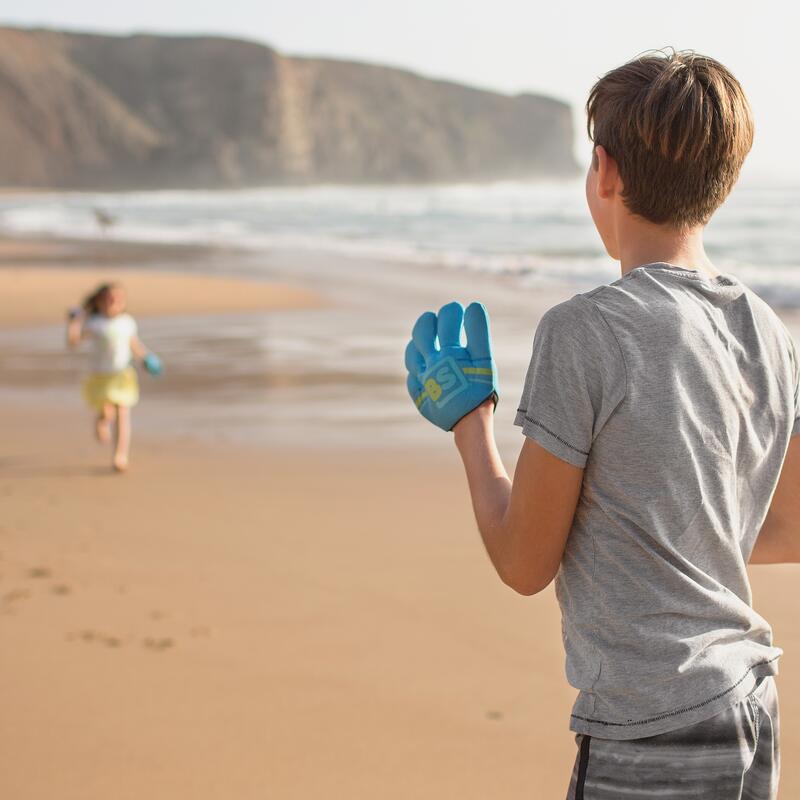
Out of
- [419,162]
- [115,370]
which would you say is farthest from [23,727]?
[419,162]

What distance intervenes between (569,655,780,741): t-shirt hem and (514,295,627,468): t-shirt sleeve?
326mm

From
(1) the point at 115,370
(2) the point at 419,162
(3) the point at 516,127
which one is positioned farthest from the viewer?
(3) the point at 516,127

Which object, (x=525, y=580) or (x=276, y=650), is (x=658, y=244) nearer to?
(x=525, y=580)

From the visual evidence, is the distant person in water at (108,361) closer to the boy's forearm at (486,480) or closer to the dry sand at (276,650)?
the dry sand at (276,650)

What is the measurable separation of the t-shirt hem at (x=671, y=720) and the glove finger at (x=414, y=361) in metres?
0.52

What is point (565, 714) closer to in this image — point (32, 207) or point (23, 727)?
point (23, 727)

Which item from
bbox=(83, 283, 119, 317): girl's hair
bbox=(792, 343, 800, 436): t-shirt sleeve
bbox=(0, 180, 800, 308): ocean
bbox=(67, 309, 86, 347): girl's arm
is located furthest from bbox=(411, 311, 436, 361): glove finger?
bbox=(0, 180, 800, 308): ocean

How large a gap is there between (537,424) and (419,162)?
410 feet

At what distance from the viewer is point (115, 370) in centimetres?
665

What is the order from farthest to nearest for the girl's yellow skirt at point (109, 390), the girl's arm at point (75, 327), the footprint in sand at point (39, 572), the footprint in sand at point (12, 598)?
the girl's arm at point (75, 327)
the girl's yellow skirt at point (109, 390)
the footprint in sand at point (39, 572)
the footprint in sand at point (12, 598)

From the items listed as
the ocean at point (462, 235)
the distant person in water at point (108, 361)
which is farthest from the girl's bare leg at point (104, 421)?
the ocean at point (462, 235)

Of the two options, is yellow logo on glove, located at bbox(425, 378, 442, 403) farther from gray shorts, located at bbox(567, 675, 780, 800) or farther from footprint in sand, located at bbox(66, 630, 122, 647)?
footprint in sand, located at bbox(66, 630, 122, 647)

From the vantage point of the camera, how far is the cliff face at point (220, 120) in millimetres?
97438

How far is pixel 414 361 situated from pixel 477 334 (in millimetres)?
119
